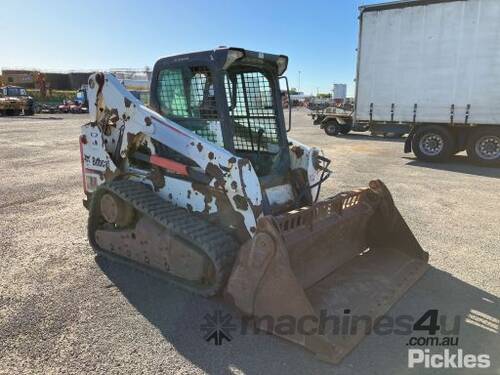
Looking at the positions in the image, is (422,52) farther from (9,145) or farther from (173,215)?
(9,145)

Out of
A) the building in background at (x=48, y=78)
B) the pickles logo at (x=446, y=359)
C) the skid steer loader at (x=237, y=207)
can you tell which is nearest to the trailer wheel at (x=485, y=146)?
the skid steer loader at (x=237, y=207)

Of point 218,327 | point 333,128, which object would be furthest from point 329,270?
point 333,128

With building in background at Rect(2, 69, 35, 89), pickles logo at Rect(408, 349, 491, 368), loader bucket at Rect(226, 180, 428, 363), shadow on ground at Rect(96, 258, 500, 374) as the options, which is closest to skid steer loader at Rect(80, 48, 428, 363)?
loader bucket at Rect(226, 180, 428, 363)

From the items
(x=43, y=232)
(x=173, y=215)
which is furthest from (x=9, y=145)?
(x=173, y=215)

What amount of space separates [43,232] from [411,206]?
6.19 meters

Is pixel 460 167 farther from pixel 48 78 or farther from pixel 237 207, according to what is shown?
pixel 48 78

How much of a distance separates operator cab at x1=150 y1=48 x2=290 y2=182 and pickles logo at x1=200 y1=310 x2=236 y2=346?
1.69m

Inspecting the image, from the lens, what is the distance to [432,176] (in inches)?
431

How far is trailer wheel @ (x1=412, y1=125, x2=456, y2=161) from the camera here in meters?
13.2

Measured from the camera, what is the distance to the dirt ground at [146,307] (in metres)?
3.18

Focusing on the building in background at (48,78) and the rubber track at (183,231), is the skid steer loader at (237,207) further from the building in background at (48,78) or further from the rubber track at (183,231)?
the building in background at (48,78)

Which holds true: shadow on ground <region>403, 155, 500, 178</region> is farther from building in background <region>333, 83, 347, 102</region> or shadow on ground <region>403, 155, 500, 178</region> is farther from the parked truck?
building in background <region>333, 83, 347, 102</region>

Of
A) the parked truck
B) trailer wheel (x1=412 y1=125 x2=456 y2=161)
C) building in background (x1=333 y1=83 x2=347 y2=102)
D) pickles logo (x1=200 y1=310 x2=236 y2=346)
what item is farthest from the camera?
building in background (x1=333 y1=83 x2=347 y2=102)

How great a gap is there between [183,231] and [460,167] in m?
11.0
